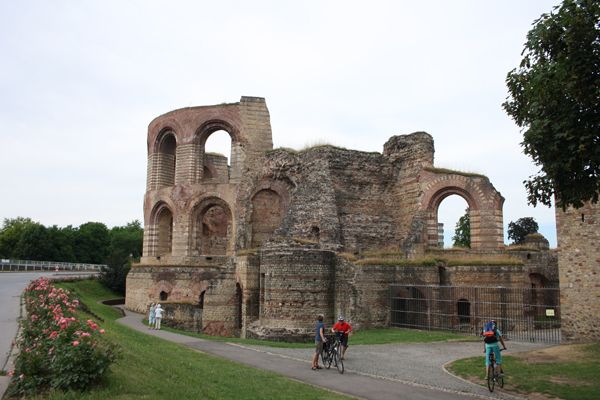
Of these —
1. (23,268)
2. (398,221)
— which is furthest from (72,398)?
(23,268)

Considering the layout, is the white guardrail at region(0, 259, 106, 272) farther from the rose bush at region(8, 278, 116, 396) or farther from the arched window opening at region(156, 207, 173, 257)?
the rose bush at region(8, 278, 116, 396)

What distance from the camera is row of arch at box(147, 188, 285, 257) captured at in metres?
30.2

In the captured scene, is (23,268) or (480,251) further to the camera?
(23,268)

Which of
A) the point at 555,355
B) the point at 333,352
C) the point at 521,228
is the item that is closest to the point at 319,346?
the point at 333,352

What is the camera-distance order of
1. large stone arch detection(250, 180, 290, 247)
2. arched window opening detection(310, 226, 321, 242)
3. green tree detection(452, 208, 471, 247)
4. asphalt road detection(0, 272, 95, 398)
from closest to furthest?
asphalt road detection(0, 272, 95, 398), arched window opening detection(310, 226, 321, 242), large stone arch detection(250, 180, 290, 247), green tree detection(452, 208, 471, 247)

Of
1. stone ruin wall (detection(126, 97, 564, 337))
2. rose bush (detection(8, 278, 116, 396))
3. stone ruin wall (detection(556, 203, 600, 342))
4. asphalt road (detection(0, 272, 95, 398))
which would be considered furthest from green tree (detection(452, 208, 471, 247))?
rose bush (detection(8, 278, 116, 396))

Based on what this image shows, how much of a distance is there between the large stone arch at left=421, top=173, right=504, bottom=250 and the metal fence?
15.7 feet

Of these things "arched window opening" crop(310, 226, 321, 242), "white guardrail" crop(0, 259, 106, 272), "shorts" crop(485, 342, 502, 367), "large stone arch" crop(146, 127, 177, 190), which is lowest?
"shorts" crop(485, 342, 502, 367)

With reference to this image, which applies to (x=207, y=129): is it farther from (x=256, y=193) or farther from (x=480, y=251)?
(x=480, y=251)

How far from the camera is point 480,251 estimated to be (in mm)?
26156

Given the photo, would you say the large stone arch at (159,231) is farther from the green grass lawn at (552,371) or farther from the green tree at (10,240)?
the green tree at (10,240)

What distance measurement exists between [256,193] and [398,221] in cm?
827

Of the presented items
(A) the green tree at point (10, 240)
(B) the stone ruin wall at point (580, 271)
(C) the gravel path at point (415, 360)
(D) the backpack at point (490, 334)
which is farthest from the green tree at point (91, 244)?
→ (D) the backpack at point (490, 334)

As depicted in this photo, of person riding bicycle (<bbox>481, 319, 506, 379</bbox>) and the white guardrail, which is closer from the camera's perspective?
person riding bicycle (<bbox>481, 319, 506, 379</bbox>)
